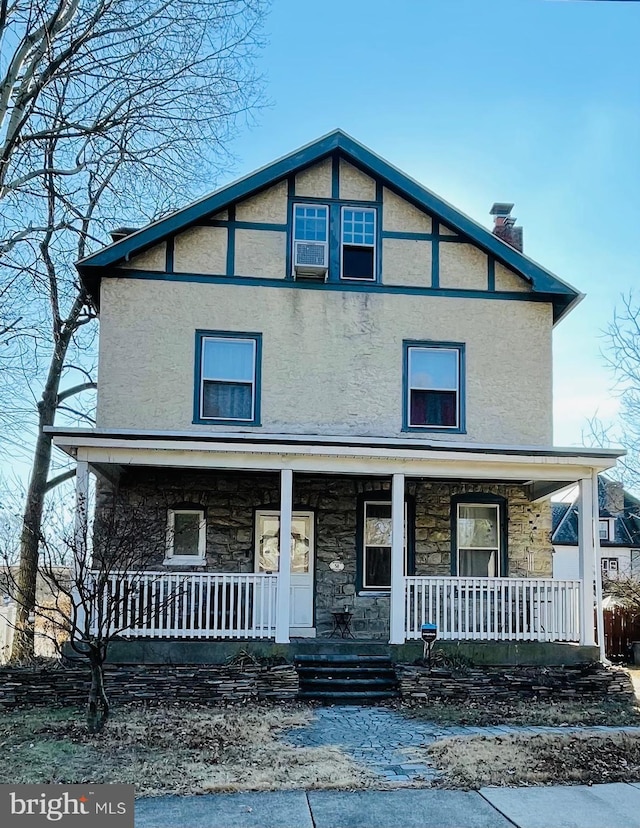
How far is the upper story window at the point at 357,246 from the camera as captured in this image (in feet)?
46.0

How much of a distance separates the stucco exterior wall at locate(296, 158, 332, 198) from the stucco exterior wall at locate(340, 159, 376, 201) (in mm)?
233

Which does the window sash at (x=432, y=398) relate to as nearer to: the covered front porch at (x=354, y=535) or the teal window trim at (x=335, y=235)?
the covered front porch at (x=354, y=535)

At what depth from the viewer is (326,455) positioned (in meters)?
11.9

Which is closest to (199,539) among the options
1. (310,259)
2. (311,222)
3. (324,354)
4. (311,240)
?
(324,354)

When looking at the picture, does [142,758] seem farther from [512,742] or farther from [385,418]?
[385,418]

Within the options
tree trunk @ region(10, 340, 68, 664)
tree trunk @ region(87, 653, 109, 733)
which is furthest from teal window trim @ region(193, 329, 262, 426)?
tree trunk @ region(10, 340, 68, 664)

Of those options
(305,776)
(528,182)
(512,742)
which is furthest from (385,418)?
(305,776)

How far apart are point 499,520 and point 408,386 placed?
2.67 metres

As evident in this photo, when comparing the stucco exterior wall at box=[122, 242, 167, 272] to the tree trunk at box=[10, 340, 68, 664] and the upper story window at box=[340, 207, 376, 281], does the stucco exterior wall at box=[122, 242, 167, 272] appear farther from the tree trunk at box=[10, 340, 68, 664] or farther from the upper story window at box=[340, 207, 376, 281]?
the tree trunk at box=[10, 340, 68, 664]

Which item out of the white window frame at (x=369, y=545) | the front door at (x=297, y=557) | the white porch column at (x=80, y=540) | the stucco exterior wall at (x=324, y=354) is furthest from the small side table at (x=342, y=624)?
the white porch column at (x=80, y=540)

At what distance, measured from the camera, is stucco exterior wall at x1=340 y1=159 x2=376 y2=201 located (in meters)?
14.1

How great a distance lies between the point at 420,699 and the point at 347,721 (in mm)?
1513

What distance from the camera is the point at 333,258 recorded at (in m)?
13.9

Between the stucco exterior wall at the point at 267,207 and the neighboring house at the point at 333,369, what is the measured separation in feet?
0.11
